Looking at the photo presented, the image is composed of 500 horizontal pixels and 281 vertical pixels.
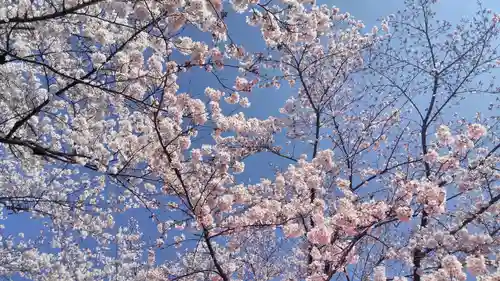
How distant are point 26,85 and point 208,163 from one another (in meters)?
2.73

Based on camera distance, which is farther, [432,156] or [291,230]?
[432,156]

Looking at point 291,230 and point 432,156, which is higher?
point 432,156

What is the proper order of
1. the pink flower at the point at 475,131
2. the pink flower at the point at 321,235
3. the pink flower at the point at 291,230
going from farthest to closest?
the pink flower at the point at 475,131 → the pink flower at the point at 291,230 → the pink flower at the point at 321,235

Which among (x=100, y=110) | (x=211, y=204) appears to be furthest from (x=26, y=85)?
(x=211, y=204)

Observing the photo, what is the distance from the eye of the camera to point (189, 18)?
3910 mm

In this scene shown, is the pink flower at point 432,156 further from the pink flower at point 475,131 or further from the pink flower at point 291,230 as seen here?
the pink flower at point 291,230

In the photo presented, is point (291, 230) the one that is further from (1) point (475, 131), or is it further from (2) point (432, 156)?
(1) point (475, 131)

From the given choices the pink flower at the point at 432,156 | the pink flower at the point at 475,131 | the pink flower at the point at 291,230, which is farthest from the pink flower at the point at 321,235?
the pink flower at the point at 475,131

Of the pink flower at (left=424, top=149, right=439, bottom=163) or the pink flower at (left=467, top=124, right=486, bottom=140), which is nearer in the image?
the pink flower at (left=467, top=124, right=486, bottom=140)

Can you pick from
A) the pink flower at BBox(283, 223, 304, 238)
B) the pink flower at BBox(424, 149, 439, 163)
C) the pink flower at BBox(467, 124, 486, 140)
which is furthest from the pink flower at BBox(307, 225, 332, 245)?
the pink flower at BBox(467, 124, 486, 140)

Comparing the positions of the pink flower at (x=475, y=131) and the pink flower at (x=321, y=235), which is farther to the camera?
the pink flower at (x=475, y=131)

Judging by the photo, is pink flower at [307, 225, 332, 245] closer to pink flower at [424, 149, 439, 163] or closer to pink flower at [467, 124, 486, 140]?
pink flower at [424, 149, 439, 163]

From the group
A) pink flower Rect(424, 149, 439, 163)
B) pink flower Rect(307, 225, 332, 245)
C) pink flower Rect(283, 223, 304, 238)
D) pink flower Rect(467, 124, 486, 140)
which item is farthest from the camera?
pink flower Rect(424, 149, 439, 163)

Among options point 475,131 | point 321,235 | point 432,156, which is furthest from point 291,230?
point 475,131
